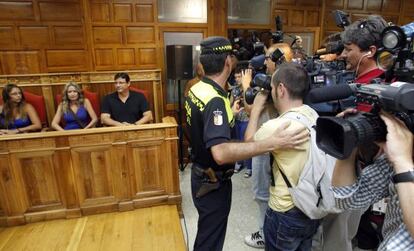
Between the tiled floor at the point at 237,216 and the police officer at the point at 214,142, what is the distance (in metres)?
0.71

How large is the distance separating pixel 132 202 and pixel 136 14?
2.66 meters

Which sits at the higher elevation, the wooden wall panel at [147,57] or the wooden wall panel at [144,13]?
the wooden wall panel at [144,13]

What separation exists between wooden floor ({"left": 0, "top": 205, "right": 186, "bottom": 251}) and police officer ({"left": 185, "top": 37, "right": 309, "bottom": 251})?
2.12ft

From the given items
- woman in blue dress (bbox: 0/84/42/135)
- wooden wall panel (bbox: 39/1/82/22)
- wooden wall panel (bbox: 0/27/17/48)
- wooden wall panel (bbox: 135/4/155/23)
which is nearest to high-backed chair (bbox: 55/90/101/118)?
woman in blue dress (bbox: 0/84/42/135)

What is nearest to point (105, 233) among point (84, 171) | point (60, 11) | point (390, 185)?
point (84, 171)

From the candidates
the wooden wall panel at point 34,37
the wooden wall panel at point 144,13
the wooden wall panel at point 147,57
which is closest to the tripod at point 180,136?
the wooden wall panel at point 147,57

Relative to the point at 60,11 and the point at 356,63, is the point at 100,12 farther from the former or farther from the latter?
the point at 356,63

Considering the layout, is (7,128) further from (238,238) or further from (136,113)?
(238,238)

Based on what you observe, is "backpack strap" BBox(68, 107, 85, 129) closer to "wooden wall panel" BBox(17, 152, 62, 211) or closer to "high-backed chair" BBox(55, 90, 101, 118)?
"high-backed chair" BBox(55, 90, 101, 118)

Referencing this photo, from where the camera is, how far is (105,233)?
7.16 feet

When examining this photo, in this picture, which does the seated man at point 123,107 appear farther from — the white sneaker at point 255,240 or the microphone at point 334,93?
the microphone at point 334,93

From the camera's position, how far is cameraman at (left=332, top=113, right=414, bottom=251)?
1.96ft

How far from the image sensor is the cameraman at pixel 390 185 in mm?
597

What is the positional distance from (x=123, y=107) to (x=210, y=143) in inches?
87.7
